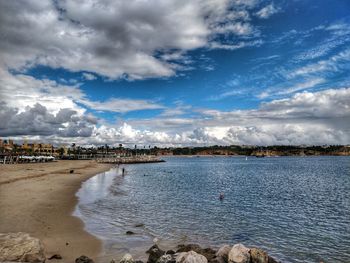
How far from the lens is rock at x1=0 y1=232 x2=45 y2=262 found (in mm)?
12469

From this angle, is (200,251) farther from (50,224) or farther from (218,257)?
(50,224)

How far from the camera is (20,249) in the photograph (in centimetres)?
1282

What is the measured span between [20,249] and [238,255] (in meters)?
9.42

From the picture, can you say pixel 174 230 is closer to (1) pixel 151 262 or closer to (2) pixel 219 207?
(1) pixel 151 262

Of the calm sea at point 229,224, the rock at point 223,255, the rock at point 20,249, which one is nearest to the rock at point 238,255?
the rock at point 223,255

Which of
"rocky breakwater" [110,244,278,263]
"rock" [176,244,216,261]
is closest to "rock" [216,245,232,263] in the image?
"rocky breakwater" [110,244,278,263]

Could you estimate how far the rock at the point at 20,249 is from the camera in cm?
1247

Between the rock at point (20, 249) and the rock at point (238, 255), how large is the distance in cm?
840

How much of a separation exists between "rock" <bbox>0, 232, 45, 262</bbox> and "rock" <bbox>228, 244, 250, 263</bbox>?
8398 mm

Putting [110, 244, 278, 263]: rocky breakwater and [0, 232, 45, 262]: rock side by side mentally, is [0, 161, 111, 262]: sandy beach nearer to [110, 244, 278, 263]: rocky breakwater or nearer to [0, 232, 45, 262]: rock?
[0, 232, 45, 262]: rock

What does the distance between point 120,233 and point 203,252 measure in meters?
7.79

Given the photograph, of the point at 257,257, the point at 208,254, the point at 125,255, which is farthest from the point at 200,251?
the point at 125,255

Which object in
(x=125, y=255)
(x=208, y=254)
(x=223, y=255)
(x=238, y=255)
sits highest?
(x=125, y=255)

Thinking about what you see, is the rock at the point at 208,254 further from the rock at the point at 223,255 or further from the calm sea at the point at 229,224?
the calm sea at the point at 229,224
